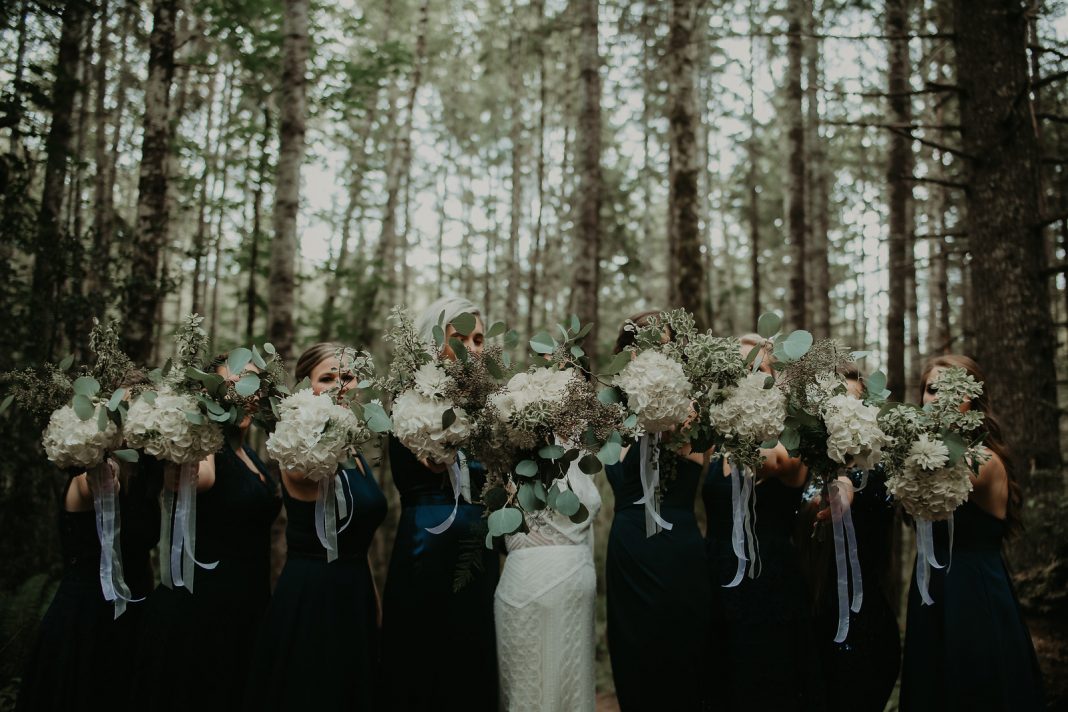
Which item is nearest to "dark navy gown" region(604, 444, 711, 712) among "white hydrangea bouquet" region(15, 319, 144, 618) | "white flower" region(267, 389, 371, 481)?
"white flower" region(267, 389, 371, 481)

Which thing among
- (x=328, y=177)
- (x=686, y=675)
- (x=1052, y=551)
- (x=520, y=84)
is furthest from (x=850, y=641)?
(x=328, y=177)

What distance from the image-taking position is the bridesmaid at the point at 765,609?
13.0 feet

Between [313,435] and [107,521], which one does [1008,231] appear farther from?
[107,521]

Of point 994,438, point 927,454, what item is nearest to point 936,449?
point 927,454

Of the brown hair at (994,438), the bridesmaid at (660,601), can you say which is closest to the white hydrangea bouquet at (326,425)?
the bridesmaid at (660,601)

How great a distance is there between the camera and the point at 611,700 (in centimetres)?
831

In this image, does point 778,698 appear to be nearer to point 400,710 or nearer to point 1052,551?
point 400,710

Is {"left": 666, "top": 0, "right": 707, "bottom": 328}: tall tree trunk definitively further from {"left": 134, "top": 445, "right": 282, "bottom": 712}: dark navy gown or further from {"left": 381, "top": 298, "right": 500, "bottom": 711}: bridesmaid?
{"left": 134, "top": 445, "right": 282, "bottom": 712}: dark navy gown

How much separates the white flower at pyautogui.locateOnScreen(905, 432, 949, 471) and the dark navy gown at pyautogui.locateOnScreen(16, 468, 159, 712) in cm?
362

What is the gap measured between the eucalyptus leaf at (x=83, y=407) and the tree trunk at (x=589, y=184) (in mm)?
7461

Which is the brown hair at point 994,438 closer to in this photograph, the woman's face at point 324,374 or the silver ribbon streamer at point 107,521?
the woman's face at point 324,374

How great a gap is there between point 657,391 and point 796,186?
10.4 m

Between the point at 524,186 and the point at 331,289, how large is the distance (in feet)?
36.1

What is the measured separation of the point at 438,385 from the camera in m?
3.24
